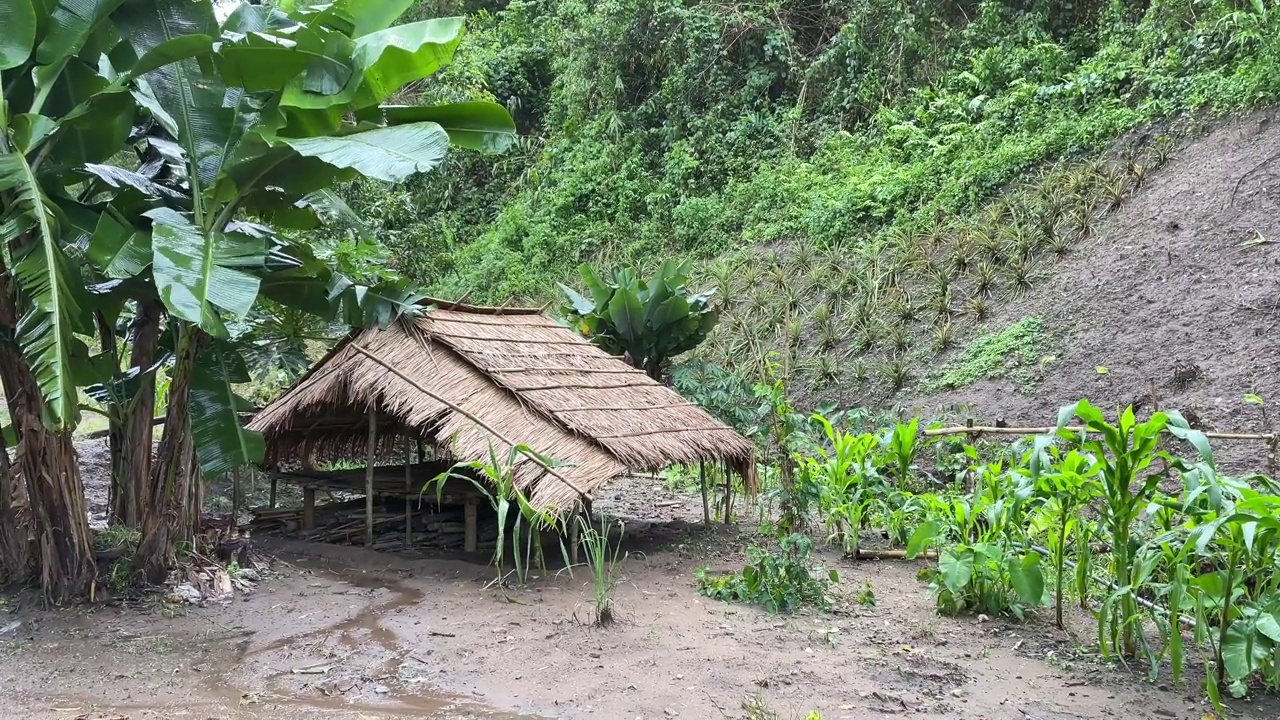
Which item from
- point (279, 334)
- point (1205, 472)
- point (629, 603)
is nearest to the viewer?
point (1205, 472)

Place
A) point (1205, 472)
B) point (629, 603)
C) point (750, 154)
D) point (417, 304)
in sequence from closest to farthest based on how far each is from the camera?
point (1205, 472) < point (629, 603) < point (417, 304) < point (750, 154)

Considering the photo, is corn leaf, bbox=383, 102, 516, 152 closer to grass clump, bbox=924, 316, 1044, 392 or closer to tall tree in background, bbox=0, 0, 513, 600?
tall tree in background, bbox=0, 0, 513, 600

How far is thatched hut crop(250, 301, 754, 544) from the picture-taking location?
20.6 feet

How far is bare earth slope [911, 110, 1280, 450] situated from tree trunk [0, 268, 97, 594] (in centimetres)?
771

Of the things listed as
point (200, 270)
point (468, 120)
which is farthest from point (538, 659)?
point (468, 120)

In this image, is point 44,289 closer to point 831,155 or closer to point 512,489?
point 512,489

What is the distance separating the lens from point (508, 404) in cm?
661

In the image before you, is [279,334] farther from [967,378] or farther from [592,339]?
[967,378]

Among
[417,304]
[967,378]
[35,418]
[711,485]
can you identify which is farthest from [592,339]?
[35,418]

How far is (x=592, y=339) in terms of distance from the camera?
976cm

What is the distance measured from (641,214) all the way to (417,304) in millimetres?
9593

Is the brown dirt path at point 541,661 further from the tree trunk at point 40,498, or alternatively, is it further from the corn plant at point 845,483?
the corn plant at point 845,483

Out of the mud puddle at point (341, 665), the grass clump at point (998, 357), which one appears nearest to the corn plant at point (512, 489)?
the mud puddle at point (341, 665)

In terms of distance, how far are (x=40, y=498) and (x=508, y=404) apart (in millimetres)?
2779
